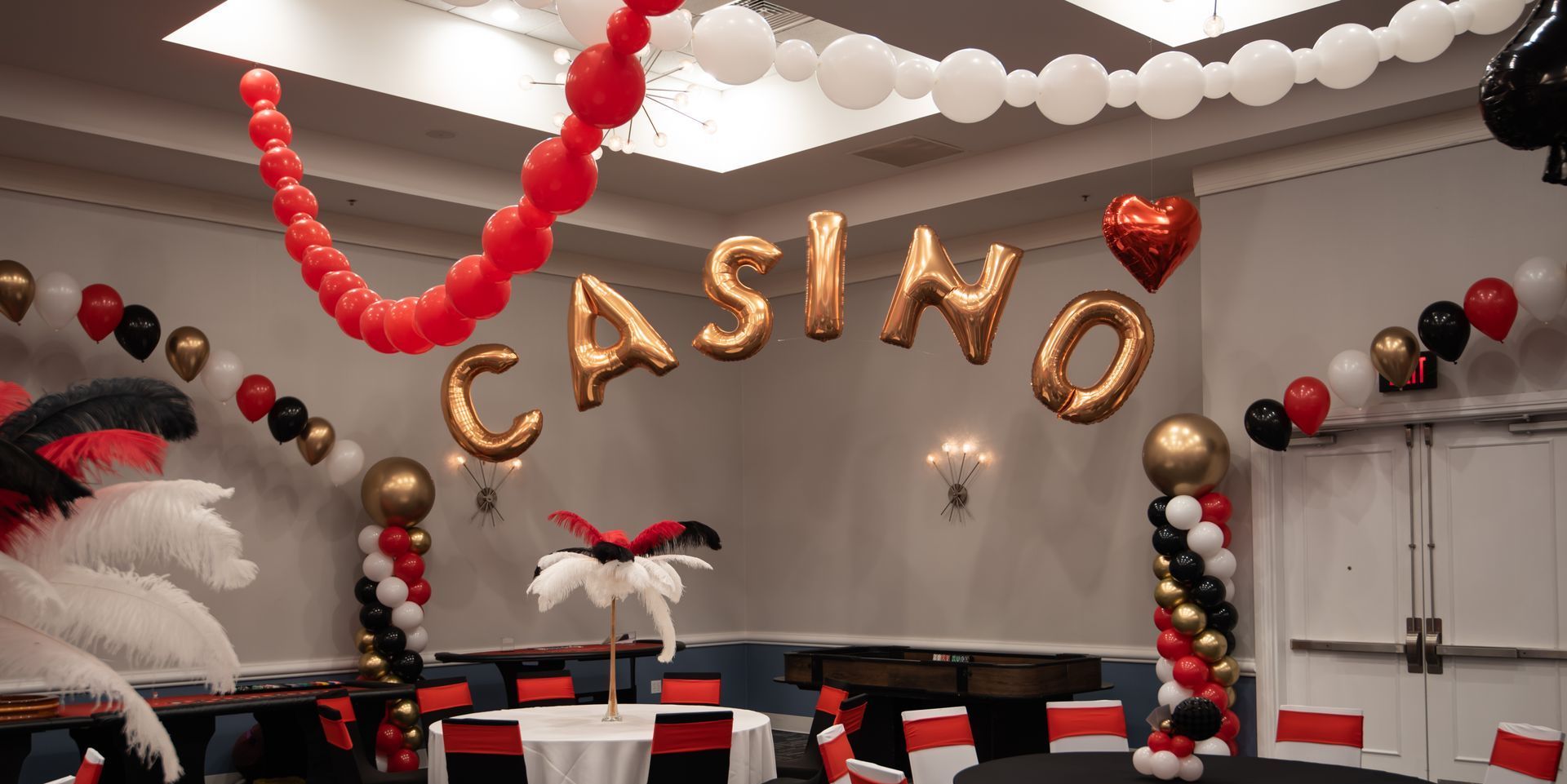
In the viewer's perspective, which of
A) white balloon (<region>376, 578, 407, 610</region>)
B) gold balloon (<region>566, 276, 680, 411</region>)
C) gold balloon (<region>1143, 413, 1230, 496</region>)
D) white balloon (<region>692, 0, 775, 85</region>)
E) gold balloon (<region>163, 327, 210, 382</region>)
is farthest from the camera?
white balloon (<region>376, 578, 407, 610</region>)

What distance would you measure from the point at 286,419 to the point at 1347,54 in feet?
20.2

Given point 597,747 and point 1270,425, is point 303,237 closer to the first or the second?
point 597,747

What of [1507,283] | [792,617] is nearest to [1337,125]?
[1507,283]

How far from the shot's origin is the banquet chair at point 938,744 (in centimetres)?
568

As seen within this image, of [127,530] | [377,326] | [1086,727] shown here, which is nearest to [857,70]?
[377,326]

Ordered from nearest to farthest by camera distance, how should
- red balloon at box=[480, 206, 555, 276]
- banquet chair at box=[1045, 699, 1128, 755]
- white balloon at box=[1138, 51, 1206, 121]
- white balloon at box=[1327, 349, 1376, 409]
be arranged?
red balloon at box=[480, 206, 555, 276]
white balloon at box=[1138, 51, 1206, 121]
banquet chair at box=[1045, 699, 1128, 755]
white balloon at box=[1327, 349, 1376, 409]

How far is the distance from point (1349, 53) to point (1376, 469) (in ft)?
9.97

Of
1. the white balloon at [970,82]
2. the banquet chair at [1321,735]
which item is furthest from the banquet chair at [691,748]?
the white balloon at [970,82]

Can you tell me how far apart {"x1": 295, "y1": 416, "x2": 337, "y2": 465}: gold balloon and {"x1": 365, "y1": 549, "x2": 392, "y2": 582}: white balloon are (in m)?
0.69

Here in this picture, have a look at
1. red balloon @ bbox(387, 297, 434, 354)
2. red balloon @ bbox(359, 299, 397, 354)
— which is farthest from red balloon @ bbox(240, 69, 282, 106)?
red balloon @ bbox(387, 297, 434, 354)

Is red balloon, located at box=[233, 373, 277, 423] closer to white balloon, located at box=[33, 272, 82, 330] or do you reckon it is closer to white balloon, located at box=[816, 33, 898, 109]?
white balloon, located at box=[33, 272, 82, 330]

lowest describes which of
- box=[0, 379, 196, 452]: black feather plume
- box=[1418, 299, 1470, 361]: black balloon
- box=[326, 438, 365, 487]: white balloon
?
box=[0, 379, 196, 452]: black feather plume

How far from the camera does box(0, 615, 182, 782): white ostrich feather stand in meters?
1.38

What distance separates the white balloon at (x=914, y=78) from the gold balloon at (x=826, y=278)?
2.12ft
